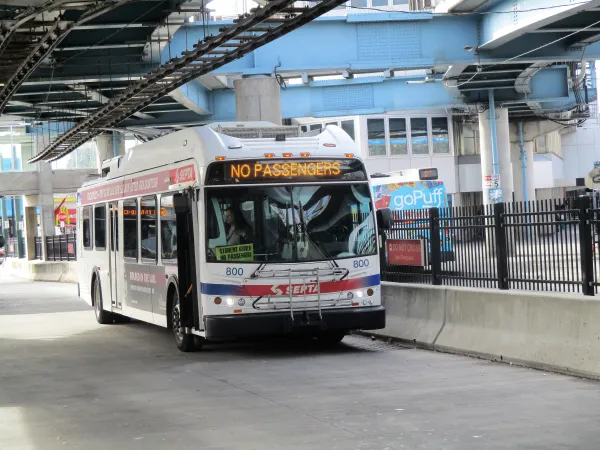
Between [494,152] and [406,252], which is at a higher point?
[494,152]

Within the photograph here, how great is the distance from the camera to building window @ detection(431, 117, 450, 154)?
61.4 m

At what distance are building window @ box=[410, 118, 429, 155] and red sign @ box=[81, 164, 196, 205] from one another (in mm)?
38702

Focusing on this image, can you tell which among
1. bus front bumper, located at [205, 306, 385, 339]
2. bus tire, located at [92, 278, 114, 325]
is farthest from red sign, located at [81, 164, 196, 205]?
bus front bumper, located at [205, 306, 385, 339]

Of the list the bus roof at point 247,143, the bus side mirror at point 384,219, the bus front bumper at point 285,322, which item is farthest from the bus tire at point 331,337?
the bus roof at point 247,143

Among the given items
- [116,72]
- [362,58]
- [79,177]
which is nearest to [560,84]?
[362,58]

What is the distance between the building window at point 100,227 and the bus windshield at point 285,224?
6809 millimetres

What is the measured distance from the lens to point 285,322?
15227 millimetres

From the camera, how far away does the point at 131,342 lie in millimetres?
18672

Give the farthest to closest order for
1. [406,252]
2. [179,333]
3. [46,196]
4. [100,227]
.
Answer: [46,196] → [100,227] → [406,252] → [179,333]

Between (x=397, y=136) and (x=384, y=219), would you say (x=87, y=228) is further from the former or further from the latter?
(x=397, y=136)

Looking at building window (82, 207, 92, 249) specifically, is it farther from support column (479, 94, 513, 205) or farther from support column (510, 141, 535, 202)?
support column (510, 141, 535, 202)

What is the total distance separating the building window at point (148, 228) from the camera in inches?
705

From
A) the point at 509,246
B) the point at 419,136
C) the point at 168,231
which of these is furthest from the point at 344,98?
the point at 509,246

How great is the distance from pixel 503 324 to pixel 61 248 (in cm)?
3899
